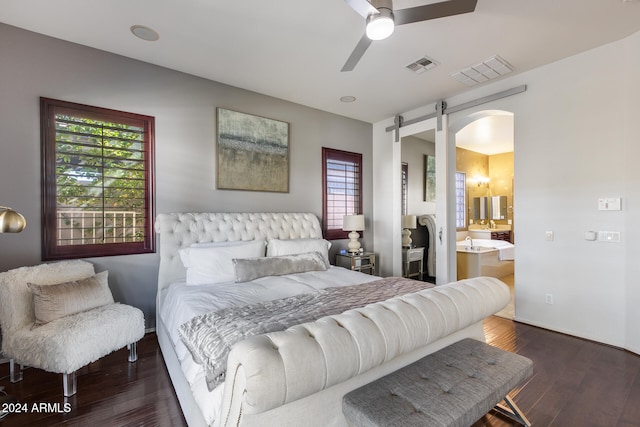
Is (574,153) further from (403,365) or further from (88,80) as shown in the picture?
(88,80)

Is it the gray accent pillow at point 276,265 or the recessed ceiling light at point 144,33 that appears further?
the gray accent pillow at point 276,265

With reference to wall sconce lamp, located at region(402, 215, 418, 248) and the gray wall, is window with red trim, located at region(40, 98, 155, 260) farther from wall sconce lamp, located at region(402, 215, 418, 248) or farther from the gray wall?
wall sconce lamp, located at region(402, 215, 418, 248)

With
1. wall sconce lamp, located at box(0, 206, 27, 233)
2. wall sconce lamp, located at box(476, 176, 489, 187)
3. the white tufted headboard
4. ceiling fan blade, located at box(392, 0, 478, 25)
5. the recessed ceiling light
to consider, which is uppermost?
the recessed ceiling light

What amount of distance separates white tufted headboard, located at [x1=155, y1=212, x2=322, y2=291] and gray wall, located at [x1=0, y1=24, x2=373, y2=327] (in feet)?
0.67

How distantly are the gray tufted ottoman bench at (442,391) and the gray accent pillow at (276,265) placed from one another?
66.6 inches

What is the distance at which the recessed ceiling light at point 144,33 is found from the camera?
2588 millimetres

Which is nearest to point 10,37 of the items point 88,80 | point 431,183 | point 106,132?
point 88,80

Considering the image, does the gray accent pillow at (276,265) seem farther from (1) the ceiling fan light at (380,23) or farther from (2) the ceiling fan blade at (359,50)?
(1) the ceiling fan light at (380,23)

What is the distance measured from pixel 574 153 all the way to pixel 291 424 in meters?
3.85

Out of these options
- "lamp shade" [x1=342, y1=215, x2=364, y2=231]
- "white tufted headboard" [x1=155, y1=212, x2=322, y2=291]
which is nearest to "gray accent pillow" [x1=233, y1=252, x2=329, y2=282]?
"white tufted headboard" [x1=155, y1=212, x2=322, y2=291]

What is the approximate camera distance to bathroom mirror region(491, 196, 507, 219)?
7605 millimetres

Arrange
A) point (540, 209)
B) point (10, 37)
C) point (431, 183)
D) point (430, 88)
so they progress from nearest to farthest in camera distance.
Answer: point (10, 37) < point (540, 209) < point (430, 88) < point (431, 183)

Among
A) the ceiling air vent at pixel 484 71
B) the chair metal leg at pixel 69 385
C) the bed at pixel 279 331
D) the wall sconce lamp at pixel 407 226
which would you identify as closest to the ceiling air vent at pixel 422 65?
the ceiling air vent at pixel 484 71

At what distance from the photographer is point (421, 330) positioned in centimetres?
154
